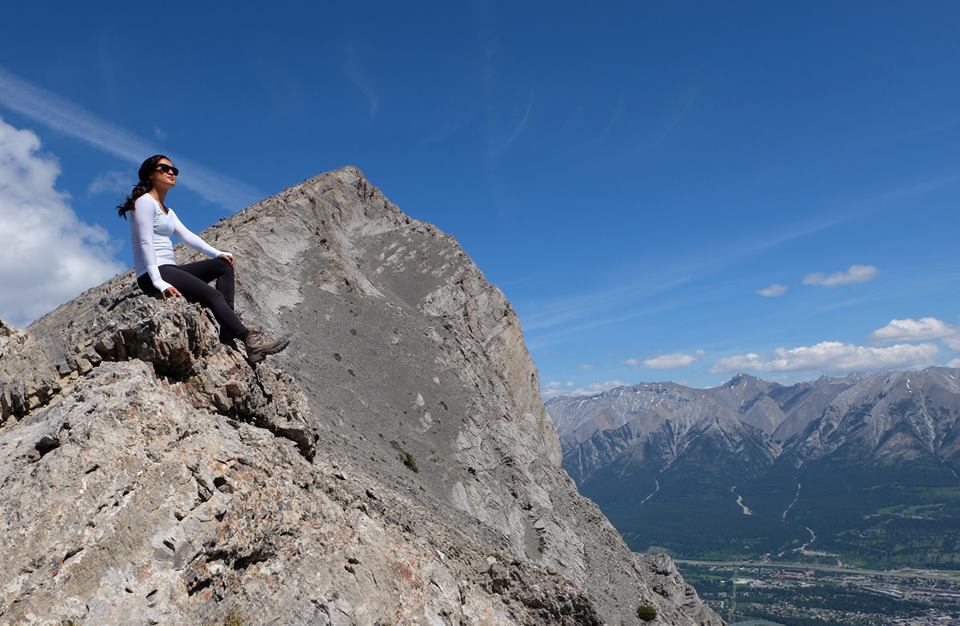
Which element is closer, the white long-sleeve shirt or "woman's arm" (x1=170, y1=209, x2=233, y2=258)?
the white long-sleeve shirt

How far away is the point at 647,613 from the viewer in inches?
1705

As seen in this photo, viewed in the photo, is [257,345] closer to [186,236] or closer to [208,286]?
[208,286]

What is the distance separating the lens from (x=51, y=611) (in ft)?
25.9

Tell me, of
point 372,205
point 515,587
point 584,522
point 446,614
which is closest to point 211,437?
point 446,614

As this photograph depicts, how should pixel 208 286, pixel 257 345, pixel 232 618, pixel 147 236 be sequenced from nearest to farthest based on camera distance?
pixel 232 618 < pixel 147 236 < pixel 208 286 < pixel 257 345

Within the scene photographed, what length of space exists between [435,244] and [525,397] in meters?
22.4

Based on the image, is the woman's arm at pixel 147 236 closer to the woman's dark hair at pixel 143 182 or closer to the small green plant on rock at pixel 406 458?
the woman's dark hair at pixel 143 182

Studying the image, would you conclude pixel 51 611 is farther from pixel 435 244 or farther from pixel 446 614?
pixel 435 244

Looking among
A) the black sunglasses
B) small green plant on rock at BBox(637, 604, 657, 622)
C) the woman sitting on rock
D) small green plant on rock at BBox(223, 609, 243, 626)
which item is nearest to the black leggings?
the woman sitting on rock

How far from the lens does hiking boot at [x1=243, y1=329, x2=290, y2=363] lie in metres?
13.7

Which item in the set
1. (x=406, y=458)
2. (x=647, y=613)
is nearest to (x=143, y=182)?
(x=406, y=458)

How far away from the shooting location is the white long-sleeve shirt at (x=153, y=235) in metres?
11.1

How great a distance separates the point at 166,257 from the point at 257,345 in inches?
109

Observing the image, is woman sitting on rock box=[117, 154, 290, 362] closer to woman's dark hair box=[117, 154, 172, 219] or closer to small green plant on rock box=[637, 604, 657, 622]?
woman's dark hair box=[117, 154, 172, 219]
